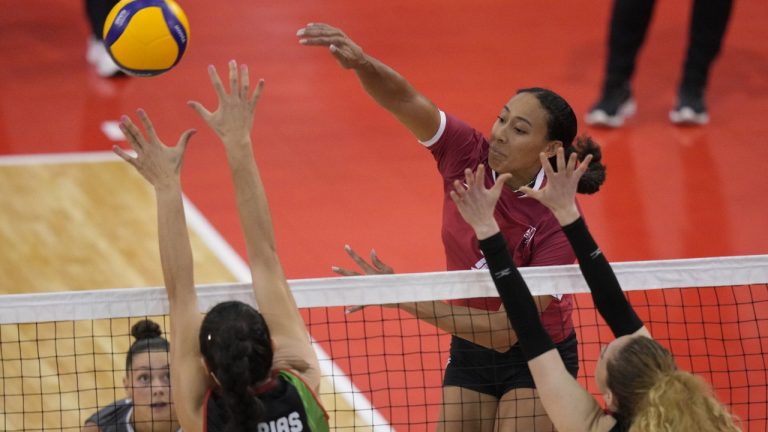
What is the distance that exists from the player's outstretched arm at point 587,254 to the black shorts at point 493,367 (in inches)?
34.2

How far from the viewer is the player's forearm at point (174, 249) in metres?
3.77

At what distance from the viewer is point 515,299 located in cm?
379

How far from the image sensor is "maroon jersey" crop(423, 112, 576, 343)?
15.4 feet

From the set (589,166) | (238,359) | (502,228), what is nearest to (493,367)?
(502,228)

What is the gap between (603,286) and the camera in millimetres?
3920

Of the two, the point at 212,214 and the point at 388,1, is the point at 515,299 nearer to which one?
the point at 212,214

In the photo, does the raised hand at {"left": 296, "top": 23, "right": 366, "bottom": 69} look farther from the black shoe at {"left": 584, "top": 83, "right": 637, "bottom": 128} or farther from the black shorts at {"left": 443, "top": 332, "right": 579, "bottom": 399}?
the black shoe at {"left": 584, "top": 83, "right": 637, "bottom": 128}

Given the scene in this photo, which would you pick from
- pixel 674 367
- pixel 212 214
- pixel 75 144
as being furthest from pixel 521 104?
pixel 75 144

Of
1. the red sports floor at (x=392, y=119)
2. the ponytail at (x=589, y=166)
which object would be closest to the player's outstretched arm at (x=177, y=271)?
the ponytail at (x=589, y=166)

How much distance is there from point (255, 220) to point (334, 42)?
1130 mm

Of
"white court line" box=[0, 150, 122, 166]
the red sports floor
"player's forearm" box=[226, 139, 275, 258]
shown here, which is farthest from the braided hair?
"white court line" box=[0, 150, 122, 166]

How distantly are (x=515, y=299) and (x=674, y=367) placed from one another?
0.58 meters

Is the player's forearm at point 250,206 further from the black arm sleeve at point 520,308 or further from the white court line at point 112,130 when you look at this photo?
the white court line at point 112,130

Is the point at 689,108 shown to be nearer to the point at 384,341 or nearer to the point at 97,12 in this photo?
the point at 384,341
